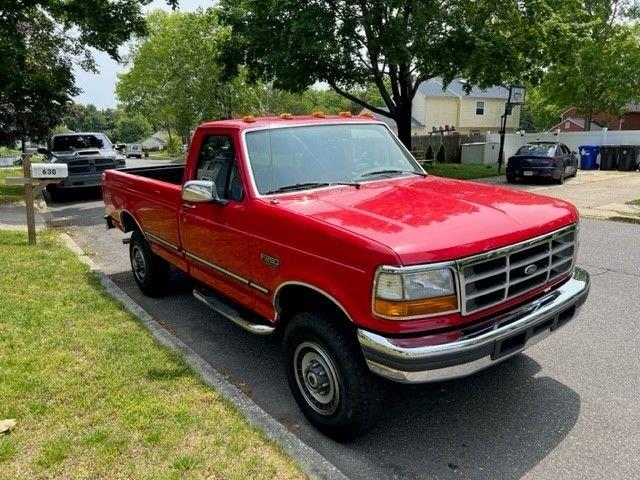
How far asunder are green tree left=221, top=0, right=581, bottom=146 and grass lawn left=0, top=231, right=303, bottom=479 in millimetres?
13217

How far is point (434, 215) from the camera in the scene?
322 cm

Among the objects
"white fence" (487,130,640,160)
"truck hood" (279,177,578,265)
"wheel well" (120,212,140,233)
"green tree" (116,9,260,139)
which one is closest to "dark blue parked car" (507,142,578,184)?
"white fence" (487,130,640,160)

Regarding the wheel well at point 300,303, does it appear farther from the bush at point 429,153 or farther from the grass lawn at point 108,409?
the bush at point 429,153

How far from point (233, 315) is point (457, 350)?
195cm

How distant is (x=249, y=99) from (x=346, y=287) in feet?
124

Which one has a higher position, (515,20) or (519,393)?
(515,20)

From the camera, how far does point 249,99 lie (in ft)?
127

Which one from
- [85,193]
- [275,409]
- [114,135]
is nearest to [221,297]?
[275,409]

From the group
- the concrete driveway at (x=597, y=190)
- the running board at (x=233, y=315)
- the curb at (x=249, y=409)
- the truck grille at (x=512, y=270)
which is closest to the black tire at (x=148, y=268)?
the curb at (x=249, y=409)

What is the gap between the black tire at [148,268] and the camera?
5.95 meters

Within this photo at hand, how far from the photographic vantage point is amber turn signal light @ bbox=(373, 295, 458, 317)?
2770 mm

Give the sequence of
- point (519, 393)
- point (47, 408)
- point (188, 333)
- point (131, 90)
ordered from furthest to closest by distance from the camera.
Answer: point (131, 90)
point (188, 333)
point (519, 393)
point (47, 408)

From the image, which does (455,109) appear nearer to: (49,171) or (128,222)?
(49,171)

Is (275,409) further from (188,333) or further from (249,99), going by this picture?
(249,99)
